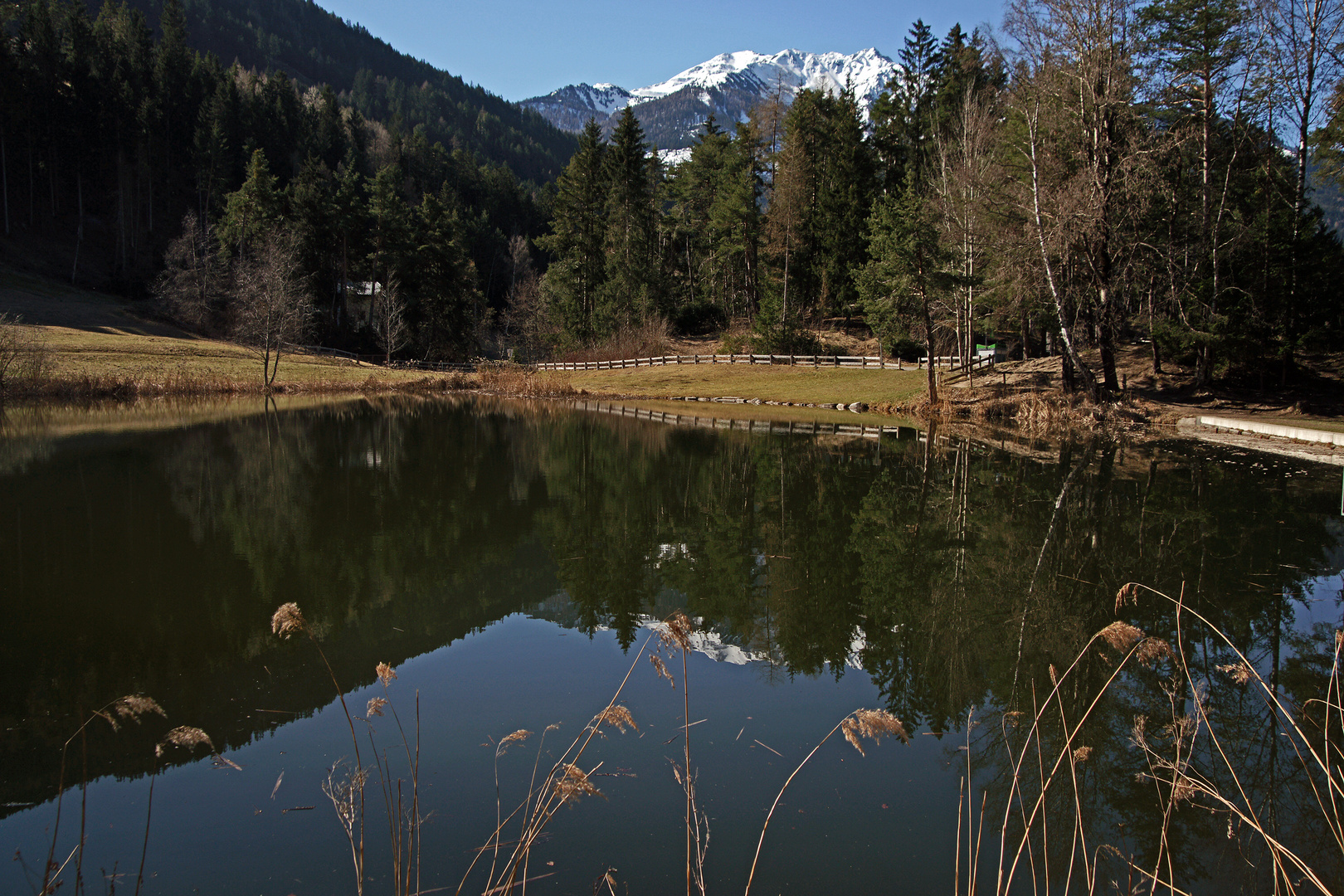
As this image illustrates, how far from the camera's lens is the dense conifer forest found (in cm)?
2403

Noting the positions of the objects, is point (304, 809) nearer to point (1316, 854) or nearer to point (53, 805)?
point (53, 805)

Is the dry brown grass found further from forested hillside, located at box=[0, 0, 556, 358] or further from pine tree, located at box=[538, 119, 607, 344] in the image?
forested hillside, located at box=[0, 0, 556, 358]

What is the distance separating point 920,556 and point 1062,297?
65.5 ft

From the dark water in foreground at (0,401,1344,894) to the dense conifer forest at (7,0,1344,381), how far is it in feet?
41.0

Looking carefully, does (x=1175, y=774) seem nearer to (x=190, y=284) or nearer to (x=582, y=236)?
(x=582, y=236)

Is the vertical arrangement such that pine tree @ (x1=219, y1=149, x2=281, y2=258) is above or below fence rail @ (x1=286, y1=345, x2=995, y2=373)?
above

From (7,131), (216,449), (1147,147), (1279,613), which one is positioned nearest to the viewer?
(1279,613)

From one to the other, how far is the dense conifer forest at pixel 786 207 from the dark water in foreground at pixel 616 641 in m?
12.5

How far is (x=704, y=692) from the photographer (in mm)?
5941

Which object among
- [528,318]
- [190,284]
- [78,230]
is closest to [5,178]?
[78,230]

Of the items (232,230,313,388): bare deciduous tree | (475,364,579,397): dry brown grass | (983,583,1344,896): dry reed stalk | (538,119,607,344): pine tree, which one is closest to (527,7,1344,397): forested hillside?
(475,364,579,397): dry brown grass

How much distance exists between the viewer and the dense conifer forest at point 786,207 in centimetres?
2403

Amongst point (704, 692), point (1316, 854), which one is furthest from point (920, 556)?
point (1316, 854)

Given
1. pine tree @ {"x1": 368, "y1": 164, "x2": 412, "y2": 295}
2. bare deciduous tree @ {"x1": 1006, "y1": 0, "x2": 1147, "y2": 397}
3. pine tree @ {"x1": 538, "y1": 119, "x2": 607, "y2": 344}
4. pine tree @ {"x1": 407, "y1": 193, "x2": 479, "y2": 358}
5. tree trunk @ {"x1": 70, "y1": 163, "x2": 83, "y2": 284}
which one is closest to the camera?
bare deciduous tree @ {"x1": 1006, "y1": 0, "x2": 1147, "y2": 397}
